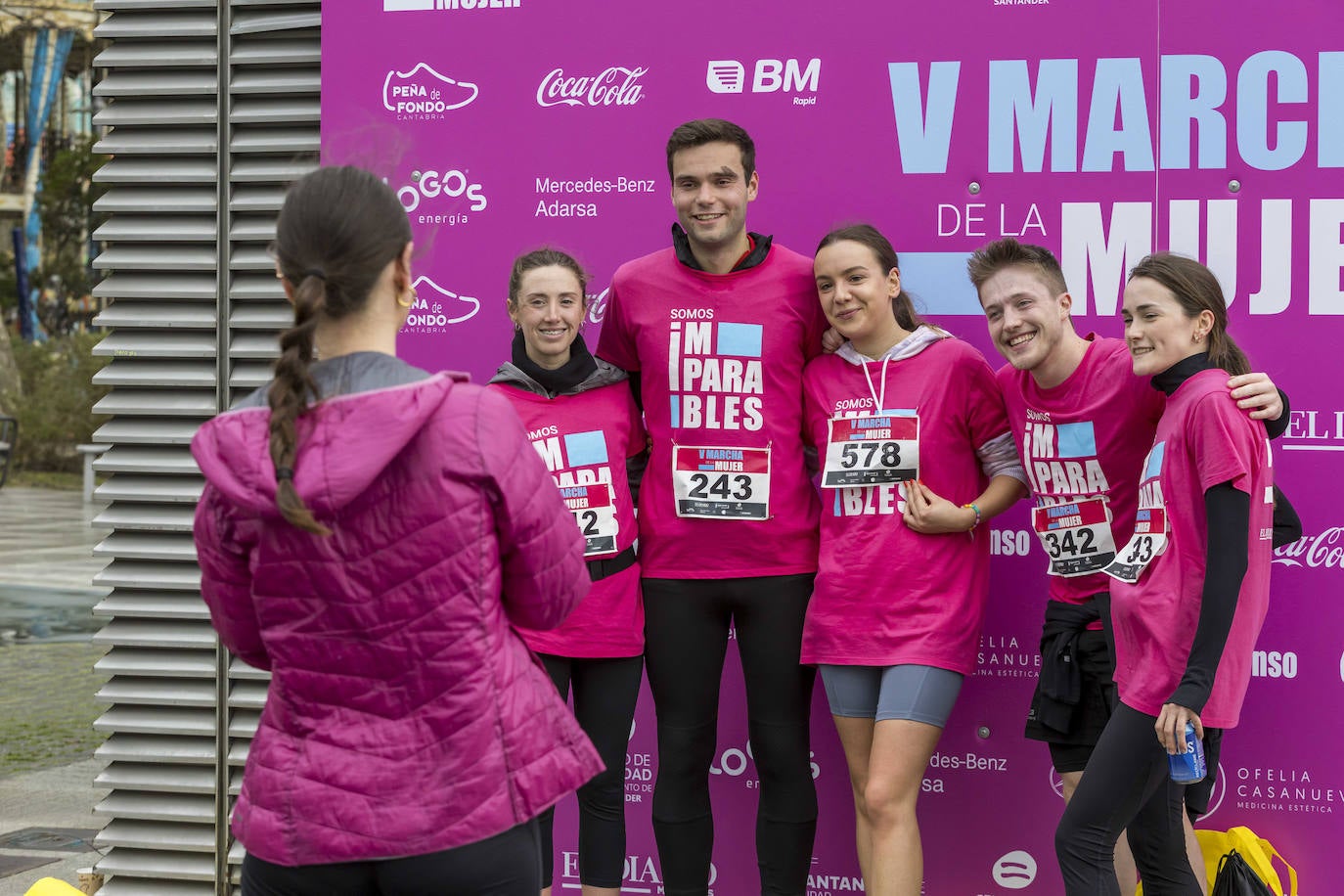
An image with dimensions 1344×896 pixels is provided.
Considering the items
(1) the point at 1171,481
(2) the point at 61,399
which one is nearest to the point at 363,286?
(1) the point at 1171,481

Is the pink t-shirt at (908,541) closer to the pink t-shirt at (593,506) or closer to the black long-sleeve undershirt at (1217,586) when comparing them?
the pink t-shirt at (593,506)

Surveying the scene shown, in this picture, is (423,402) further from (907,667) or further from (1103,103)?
(1103,103)

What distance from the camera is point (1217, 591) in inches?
108

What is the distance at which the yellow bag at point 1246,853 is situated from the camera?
11.6 feet

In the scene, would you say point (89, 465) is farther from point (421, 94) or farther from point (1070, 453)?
point (1070, 453)

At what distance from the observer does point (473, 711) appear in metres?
1.82

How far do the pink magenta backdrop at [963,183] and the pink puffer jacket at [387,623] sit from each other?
2.00m

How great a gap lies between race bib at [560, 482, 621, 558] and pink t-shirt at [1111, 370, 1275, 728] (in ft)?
4.23

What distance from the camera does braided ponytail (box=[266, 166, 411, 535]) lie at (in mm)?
1796

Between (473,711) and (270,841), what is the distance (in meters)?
0.33

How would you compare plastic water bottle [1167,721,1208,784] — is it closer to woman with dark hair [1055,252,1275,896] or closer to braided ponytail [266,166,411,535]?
woman with dark hair [1055,252,1275,896]

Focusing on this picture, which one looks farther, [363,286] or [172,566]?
[172,566]

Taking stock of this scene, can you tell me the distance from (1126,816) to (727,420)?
136 cm

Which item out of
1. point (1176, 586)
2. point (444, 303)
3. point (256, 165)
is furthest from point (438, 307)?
point (1176, 586)
